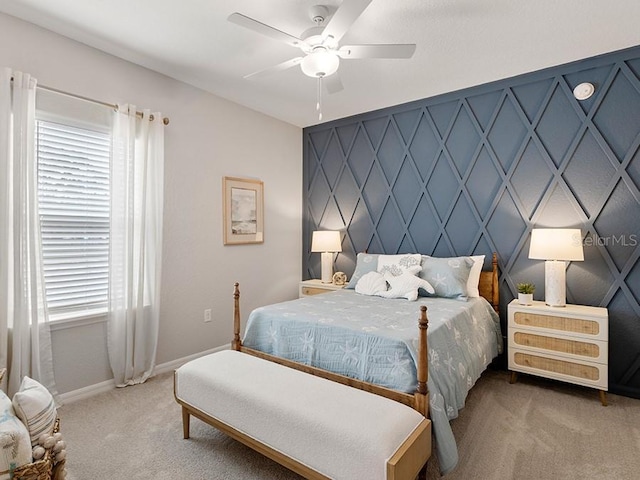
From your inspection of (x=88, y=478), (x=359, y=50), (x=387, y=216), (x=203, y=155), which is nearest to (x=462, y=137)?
(x=387, y=216)

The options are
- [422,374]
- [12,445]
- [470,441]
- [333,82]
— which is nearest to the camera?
[12,445]

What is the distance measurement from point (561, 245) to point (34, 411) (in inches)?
135

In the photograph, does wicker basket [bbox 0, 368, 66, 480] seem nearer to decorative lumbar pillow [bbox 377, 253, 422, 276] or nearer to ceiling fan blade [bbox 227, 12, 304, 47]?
ceiling fan blade [bbox 227, 12, 304, 47]

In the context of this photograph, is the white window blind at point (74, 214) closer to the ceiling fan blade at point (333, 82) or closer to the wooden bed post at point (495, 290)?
the ceiling fan blade at point (333, 82)

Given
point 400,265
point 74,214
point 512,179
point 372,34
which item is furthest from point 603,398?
point 74,214

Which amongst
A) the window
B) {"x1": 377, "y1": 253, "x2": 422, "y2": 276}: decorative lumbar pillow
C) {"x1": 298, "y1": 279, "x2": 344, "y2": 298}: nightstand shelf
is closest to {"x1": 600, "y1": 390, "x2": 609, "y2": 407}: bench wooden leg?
{"x1": 377, "y1": 253, "x2": 422, "y2": 276}: decorative lumbar pillow

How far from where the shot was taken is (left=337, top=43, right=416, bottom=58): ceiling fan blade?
6.89ft

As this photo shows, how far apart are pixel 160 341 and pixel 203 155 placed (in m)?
1.85

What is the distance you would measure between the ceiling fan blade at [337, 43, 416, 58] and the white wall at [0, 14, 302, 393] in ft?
6.17

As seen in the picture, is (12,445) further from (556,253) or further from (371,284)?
(556,253)

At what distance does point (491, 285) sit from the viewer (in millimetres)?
3307

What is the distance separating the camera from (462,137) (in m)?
3.56

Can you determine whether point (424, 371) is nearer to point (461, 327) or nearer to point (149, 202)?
point (461, 327)

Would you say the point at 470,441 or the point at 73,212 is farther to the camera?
the point at 73,212
